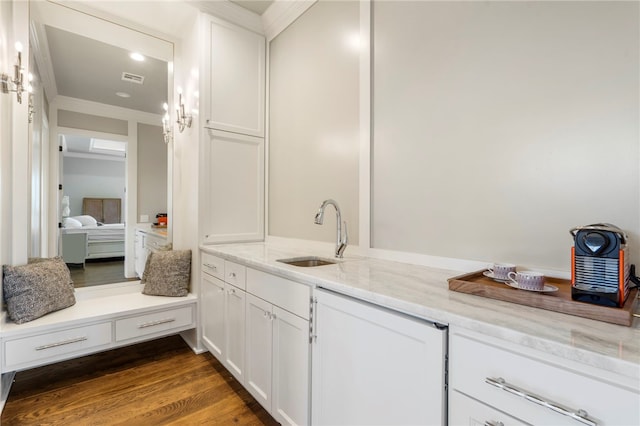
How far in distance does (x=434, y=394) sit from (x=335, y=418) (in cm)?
52

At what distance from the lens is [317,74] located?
2.20 meters

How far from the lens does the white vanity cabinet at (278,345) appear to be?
4.45ft

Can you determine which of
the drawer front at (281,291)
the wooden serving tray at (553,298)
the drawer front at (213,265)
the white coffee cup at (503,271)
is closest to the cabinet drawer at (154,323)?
the drawer front at (213,265)

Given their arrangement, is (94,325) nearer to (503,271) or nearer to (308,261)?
(308,261)

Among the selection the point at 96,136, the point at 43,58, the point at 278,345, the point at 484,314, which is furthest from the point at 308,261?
the point at 43,58

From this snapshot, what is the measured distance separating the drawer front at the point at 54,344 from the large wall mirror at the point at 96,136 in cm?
59

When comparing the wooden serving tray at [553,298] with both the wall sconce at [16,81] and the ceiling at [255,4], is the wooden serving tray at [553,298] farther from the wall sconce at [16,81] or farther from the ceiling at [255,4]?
the ceiling at [255,4]

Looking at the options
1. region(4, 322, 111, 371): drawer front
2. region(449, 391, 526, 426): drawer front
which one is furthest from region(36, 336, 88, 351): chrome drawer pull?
region(449, 391, 526, 426): drawer front

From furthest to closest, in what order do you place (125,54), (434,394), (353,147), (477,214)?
1. (125,54)
2. (353,147)
3. (477,214)
4. (434,394)

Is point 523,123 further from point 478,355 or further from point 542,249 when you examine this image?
point 478,355

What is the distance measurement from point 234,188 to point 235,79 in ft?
3.05

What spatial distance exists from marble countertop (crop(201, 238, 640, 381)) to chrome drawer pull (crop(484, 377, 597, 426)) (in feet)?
0.34

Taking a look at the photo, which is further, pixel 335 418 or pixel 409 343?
pixel 335 418

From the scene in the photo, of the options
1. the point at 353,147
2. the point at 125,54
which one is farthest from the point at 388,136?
the point at 125,54
